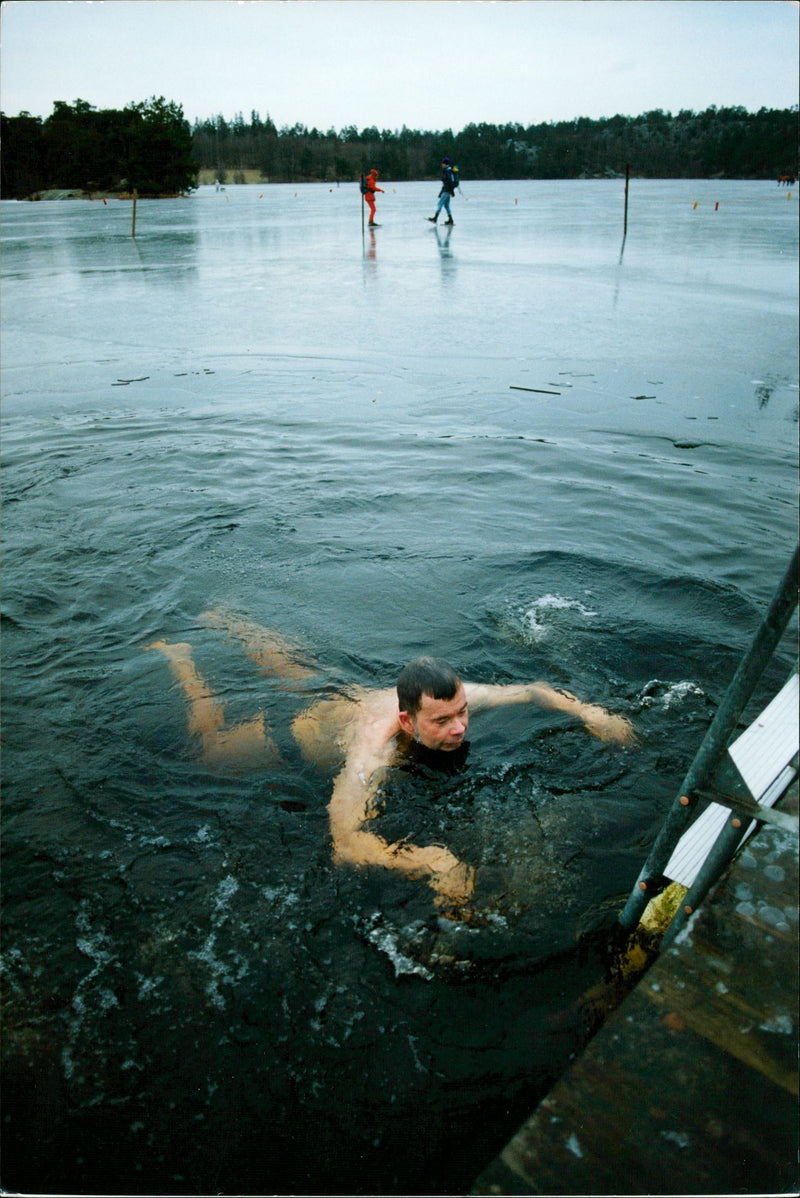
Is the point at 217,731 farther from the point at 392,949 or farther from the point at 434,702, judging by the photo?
the point at 392,949

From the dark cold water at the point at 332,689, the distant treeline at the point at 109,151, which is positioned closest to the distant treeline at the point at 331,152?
the distant treeline at the point at 109,151

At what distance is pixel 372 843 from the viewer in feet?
11.2

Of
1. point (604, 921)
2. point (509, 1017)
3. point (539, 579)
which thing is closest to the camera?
point (509, 1017)

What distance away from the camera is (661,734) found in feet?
13.3

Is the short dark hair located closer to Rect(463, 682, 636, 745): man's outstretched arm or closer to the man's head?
the man's head

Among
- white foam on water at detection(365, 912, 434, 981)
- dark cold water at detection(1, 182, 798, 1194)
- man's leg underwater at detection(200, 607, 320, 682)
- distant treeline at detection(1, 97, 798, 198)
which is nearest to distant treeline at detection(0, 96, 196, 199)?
distant treeline at detection(1, 97, 798, 198)

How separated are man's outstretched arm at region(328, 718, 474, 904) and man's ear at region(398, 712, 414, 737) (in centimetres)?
17

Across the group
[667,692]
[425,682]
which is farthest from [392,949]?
[667,692]

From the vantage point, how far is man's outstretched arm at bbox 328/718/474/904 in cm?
323

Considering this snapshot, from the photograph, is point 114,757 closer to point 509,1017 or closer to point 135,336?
point 509,1017

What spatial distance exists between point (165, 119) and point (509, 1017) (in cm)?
9028

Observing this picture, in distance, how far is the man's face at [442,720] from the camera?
3.52 meters

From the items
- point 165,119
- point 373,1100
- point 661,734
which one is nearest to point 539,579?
point 661,734

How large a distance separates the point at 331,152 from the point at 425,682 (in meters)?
171
